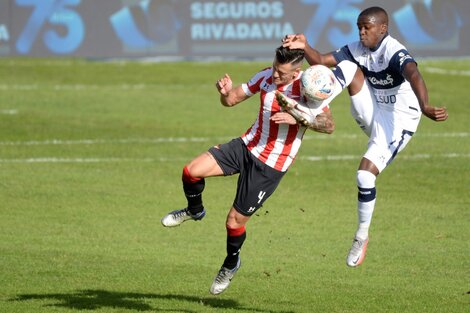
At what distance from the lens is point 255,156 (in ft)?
40.7

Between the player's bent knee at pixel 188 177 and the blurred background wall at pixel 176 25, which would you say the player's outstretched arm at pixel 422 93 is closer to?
the player's bent knee at pixel 188 177

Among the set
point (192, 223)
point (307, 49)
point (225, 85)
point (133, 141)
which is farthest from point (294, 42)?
point (133, 141)

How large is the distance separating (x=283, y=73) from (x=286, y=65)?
0.11 meters

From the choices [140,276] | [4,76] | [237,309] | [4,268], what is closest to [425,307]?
[237,309]

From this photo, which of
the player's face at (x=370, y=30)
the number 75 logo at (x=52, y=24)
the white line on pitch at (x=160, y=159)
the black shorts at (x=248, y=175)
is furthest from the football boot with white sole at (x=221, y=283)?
the number 75 logo at (x=52, y=24)

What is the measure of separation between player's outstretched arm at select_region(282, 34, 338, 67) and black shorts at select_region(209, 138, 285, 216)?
137 centimetres

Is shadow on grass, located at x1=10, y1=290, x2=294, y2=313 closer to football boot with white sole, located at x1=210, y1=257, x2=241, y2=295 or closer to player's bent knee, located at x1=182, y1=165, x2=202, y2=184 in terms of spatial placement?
football boot with white sole, located at x1=210, y1=257, x2=241, y2=295

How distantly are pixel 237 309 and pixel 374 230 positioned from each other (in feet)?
17.1

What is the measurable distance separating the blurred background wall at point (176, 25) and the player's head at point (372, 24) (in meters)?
23.1

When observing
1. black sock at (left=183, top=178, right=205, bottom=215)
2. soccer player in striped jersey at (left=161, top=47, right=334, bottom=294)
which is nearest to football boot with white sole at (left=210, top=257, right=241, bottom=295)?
soccer player in striped jersey at (left=161, top=47, right=334, bottom=294)

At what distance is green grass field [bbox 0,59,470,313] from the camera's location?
1342 cm

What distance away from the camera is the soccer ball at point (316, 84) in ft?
38.0

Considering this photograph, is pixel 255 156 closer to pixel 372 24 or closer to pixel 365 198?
pixel 365 198

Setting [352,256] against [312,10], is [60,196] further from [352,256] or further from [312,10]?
[312,10]
